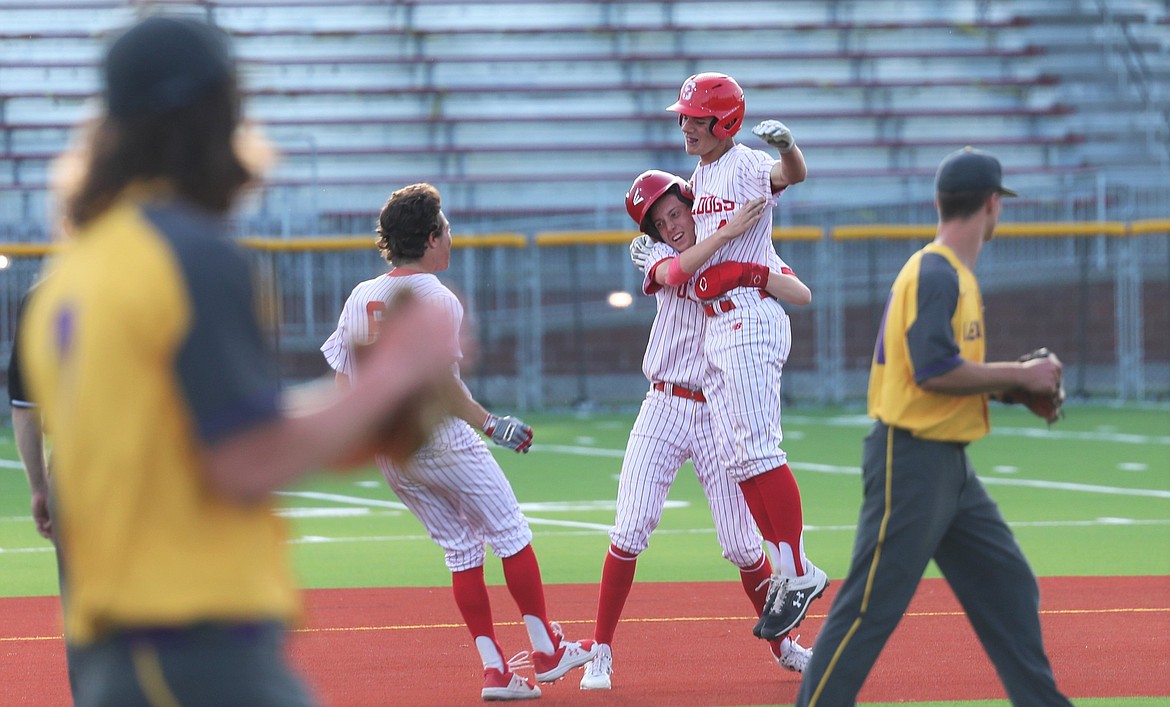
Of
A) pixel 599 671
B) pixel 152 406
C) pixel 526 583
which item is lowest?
pixel 599 671

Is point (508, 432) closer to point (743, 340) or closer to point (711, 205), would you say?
point (743, 340)

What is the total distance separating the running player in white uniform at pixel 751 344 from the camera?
6.59 m

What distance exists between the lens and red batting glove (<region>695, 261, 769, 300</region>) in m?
6.84

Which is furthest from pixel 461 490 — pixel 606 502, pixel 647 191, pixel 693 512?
pixel 606 502

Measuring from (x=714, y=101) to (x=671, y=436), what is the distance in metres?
1.41

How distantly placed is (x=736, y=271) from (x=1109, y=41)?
82.2ft

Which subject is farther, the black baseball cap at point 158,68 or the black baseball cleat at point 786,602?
the black baseball cleat at point 786,602

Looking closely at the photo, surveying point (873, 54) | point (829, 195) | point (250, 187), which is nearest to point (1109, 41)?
point (873, 54)

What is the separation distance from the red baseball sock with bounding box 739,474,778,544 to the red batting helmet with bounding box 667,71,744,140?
4.91 feet

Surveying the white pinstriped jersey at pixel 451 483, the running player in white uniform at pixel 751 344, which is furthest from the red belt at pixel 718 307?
the white pinstriped jersey at pixel 451 483

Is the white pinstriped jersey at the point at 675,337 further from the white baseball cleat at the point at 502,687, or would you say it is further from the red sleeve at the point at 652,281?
the white baseball cleat at the point at 502,687

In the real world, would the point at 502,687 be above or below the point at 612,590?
below

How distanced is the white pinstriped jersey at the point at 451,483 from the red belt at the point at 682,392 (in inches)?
35.5

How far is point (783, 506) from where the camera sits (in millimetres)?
6672
